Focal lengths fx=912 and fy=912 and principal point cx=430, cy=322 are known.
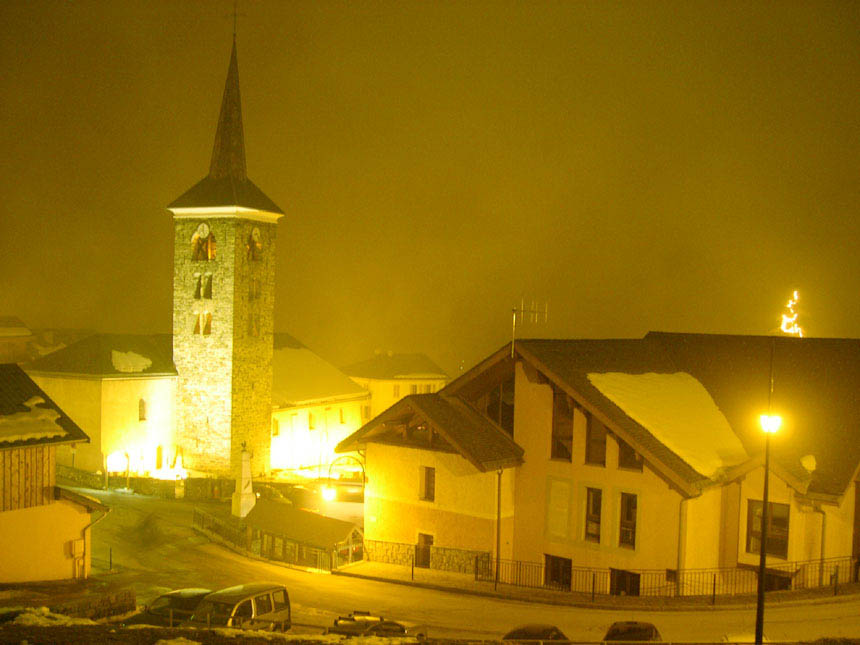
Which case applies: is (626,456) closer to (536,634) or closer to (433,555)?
(433,555)

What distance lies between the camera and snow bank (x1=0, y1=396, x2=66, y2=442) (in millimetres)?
27438

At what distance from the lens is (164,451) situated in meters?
61.9

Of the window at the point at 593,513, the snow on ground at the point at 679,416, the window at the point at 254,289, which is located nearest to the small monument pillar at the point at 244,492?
the window at the point at 593,513

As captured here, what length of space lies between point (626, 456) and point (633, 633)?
9.59 m

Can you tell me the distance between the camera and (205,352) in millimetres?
62656

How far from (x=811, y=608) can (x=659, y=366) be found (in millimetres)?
13714

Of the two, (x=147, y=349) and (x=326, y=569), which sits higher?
(x=147, y=349)

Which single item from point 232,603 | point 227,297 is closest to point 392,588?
point 232,603

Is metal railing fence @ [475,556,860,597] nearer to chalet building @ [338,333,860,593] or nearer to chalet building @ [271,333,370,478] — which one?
chalet building @ [338,333,860,593]

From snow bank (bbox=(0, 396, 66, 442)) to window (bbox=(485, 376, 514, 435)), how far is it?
14489 millimetres

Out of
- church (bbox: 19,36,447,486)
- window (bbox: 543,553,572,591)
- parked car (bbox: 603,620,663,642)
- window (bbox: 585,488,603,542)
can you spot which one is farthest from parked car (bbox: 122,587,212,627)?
church (bbox: 19,36,447,486)

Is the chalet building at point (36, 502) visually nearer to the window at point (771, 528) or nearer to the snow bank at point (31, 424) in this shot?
the snow bank at point (31, 424)

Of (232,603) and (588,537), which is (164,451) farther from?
(232,603)

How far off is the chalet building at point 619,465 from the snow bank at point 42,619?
1447 centimetres
